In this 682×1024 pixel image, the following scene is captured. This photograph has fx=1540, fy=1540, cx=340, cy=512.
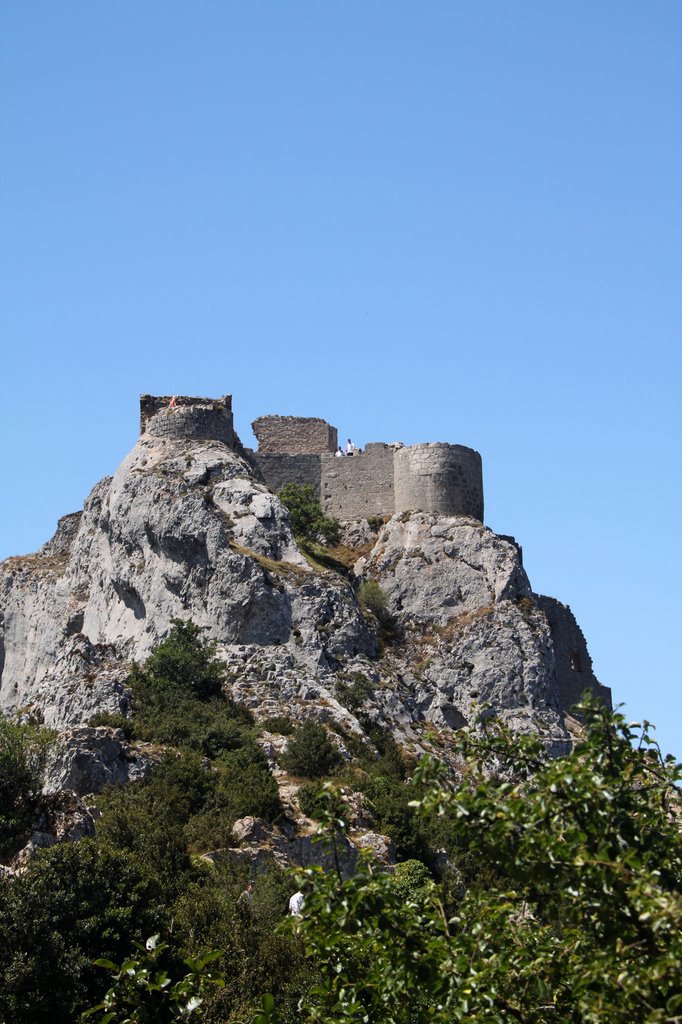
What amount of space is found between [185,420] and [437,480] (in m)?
8.53

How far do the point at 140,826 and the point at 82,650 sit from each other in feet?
45.2

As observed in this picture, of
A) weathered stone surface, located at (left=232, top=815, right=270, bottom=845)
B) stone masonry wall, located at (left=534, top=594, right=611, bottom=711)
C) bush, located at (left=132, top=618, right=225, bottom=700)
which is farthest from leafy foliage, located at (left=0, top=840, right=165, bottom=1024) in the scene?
stone masonry wall, located at (left=534, top=594, right=611, bottom=711)

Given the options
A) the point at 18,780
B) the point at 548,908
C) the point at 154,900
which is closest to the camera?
the point at 548,908

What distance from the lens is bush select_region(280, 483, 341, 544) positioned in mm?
51219

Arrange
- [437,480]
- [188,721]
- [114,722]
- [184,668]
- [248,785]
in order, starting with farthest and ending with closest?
[437,480], [184,668], [188,721], [114,722], [248,785]

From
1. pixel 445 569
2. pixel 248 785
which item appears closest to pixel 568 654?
pixel 445 569

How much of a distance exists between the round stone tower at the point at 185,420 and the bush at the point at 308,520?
8.95 ft

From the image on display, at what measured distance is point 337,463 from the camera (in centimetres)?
5334

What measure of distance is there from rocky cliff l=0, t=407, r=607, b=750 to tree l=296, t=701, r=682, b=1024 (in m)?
24.8

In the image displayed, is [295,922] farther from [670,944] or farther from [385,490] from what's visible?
[385,490]

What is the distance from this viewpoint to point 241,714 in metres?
40.4

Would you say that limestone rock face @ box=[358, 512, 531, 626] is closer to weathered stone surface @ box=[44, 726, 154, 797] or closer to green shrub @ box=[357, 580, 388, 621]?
green shrub @ box=[357, 580, 388, 621]

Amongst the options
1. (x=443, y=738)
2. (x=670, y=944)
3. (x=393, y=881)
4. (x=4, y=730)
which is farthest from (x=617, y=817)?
(x=443, y=738)

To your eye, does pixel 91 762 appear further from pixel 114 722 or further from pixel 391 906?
pixel 391 906
